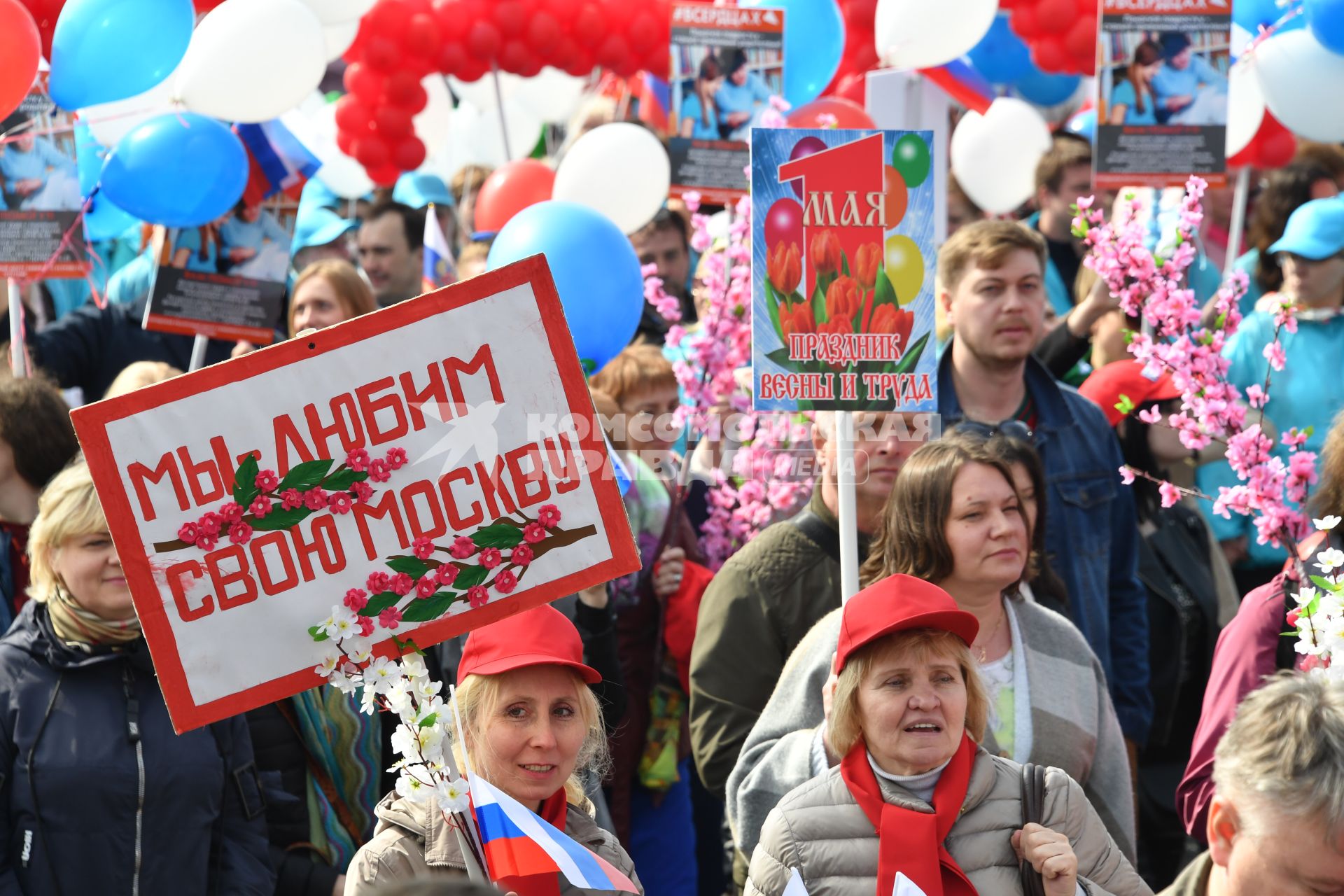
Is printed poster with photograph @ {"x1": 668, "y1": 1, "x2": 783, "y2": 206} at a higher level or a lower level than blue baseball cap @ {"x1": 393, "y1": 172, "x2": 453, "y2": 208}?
higher

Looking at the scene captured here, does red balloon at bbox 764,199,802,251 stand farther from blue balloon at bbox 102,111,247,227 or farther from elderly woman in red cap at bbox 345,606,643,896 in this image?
blue balloon at bbox 102,111,247,227

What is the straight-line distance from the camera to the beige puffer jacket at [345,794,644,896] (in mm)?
3006

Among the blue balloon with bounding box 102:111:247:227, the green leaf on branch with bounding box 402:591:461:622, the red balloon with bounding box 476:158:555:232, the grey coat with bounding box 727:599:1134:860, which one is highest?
the blue balloon with bounding box 102:111:247:227

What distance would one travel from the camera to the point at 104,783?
139 inches

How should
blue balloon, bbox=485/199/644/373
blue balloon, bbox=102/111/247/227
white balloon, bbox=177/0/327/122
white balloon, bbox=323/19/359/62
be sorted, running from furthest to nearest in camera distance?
1. white balloon, bbox=323/19/359/62
2. white balloon, bbox=177/0/327/122
3. blue balloon, bbox=102/111/247/227
4. blue balloon, bbox=485/199/644/373

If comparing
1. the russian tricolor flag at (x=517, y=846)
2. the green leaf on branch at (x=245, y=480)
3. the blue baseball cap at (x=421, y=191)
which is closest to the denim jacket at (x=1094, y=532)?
the russian tricolor flag at (x=517, y=846)

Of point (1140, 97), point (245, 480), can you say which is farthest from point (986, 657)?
point (1140, 97)

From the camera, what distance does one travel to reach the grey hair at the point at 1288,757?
7.64 feet

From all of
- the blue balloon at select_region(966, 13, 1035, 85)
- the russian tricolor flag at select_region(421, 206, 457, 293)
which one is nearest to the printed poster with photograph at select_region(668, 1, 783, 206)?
the russian tricolor flag at select_region(421, 206, 457, 293)

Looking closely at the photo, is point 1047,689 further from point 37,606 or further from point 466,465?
point 37,606

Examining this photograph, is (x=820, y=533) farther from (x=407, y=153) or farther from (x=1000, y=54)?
(x=1000, y=54)

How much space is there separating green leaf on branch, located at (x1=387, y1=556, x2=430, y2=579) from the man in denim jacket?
7.16ft

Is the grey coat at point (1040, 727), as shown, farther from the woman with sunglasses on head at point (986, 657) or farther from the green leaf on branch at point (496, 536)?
the green leaf on branch at point (496, 536)

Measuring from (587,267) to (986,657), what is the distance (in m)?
1.90
